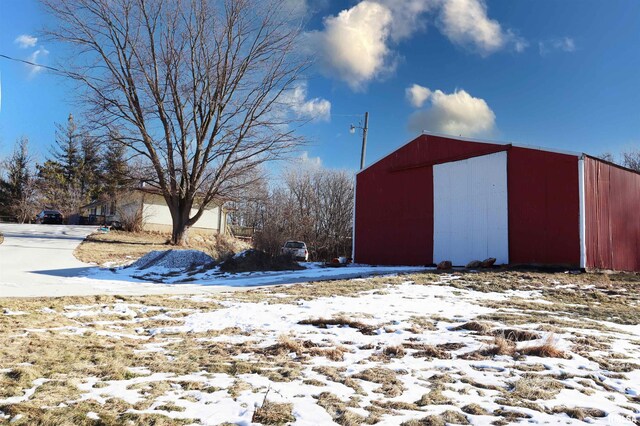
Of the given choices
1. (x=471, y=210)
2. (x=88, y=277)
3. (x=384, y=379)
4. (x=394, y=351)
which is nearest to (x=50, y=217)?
(x=88, y=277)

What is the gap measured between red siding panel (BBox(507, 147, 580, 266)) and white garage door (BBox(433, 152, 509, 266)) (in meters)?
0.35

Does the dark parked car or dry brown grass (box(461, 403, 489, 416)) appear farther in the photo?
the dark parked car

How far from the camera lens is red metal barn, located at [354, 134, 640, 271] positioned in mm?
14344

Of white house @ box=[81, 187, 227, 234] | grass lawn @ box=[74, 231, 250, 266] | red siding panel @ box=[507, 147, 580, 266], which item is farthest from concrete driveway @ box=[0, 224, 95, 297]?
red siding panel @ box=[507, 147, 580, 266]

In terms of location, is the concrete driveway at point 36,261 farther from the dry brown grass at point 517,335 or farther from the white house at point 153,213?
the dry brown grass at point 517,335

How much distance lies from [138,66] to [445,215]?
17.5 metres

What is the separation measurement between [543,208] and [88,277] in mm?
14625

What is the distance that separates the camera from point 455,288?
11.1m

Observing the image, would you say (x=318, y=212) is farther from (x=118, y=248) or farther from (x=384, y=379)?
(x=384, y=379)

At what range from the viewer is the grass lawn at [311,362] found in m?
3.11

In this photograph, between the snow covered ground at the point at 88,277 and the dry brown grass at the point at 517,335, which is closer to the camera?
the dry brown grass at the point at 517,335

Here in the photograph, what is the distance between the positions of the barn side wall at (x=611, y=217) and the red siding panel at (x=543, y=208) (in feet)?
1.51

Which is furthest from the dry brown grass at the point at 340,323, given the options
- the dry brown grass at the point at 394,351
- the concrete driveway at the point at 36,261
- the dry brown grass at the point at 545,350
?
the concrete driveway at the point at 36,261

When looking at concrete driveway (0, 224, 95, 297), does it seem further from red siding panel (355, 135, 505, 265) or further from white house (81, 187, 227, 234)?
red siding panel (355, 135, 505, 265)
